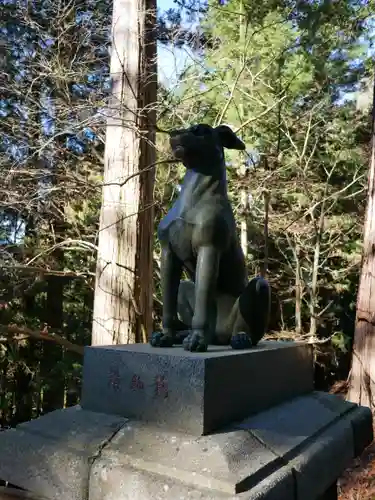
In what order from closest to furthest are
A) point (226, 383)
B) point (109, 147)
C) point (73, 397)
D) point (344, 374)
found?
point (226, 383) < point (109, 147) < point (73, 397) < point (344, 374)

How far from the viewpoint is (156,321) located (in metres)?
7.33

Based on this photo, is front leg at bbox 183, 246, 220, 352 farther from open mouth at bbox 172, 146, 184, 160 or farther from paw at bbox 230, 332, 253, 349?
open mouth at bbox 172, 146, 184, 160

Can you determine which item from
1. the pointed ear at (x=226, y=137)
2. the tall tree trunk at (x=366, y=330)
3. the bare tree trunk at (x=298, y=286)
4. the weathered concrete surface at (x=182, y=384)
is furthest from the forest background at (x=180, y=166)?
the weathered concrete surface at (x=182, y=384)

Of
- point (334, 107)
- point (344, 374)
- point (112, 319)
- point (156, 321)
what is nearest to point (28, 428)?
point (112, 319)

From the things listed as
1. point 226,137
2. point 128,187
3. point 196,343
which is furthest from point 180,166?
point 196,343

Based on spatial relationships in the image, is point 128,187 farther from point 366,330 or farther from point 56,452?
point 56,452

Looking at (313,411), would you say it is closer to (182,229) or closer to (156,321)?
(182,229)

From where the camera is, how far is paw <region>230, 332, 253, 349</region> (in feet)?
7.08

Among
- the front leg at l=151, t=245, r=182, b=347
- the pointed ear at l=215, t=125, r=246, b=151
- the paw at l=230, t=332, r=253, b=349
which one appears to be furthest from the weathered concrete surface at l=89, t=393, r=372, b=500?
the pointed ear at l=215, t=125, r=246, b=151

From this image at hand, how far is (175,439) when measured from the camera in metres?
1.68

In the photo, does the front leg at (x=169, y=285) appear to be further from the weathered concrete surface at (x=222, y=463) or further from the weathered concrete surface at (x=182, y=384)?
the weathered concrete surface at (x=222, y=463)

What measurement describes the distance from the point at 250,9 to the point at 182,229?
5350 mm

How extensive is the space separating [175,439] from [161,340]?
0.55m

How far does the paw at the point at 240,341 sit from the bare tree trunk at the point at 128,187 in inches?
94.0
